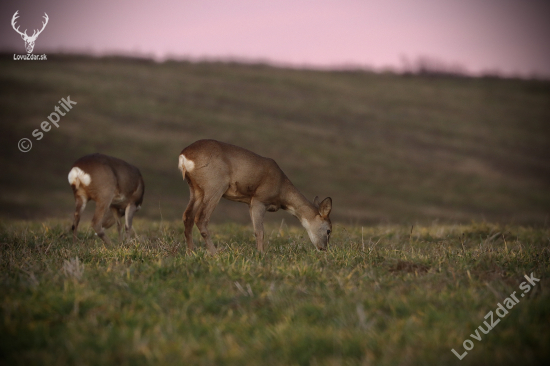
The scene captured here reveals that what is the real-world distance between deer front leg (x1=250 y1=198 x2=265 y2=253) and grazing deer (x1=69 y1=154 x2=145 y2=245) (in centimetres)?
239

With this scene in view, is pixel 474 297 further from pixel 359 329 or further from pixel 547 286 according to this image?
pixel 359 329

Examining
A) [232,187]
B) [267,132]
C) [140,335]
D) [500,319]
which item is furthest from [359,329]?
[267,132]

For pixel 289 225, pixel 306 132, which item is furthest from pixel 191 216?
pixel 306 132

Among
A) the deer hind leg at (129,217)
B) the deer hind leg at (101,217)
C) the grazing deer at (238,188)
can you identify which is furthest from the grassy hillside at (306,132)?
the grazing deer at (238,188)

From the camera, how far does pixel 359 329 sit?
3992mm

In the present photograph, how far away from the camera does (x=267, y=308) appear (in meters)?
4.52

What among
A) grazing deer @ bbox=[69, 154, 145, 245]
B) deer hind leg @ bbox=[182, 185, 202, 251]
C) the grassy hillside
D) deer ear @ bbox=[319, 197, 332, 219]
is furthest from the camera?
the grassy hillside

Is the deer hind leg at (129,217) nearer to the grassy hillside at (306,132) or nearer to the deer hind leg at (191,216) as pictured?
the deer hind leg at (191,216)

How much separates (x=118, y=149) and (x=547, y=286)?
27920 mm

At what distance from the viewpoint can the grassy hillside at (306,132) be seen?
26.9 meters

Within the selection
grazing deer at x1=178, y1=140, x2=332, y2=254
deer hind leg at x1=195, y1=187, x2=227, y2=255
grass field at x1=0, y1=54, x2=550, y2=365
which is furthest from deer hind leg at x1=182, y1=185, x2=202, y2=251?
grass field at x1=0, y1=54, x2=550, y2=365

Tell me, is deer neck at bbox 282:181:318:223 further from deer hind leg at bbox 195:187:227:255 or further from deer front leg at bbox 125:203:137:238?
deer front leg at bbox 125:203:137:238

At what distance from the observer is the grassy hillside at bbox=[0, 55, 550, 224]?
26906 mm

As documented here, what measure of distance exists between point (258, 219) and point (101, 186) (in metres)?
2.96
